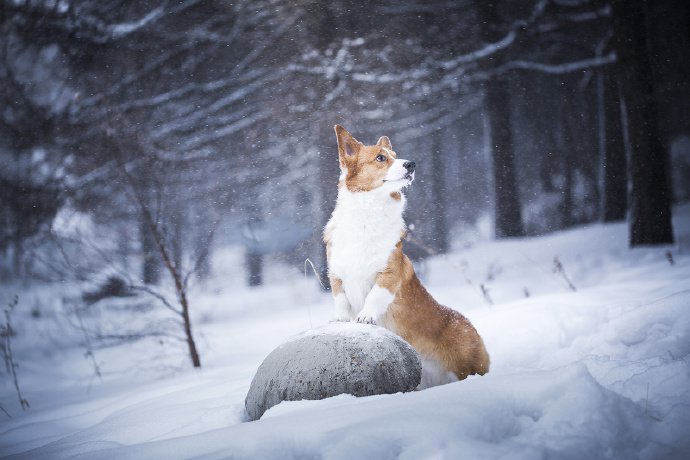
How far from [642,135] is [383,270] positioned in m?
3.80

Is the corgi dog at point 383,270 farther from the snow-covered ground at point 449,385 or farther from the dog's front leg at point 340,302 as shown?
the snow-covered ground at point 449,385

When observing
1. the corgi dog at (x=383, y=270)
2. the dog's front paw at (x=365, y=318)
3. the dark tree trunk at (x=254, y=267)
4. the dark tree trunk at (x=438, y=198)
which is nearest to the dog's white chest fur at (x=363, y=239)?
the corgi dog at (x=383, y=270)

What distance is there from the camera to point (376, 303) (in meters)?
1.93

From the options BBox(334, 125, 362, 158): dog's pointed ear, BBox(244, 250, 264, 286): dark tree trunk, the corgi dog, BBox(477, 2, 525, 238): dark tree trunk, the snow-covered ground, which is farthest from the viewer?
BBox(477, 2, 525, 238): dark tree trunk

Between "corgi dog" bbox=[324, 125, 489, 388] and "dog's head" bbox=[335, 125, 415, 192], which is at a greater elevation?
"dog's head" bbox=[335, 125, 415, 192]

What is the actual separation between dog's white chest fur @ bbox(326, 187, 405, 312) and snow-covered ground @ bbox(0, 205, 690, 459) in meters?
0.54

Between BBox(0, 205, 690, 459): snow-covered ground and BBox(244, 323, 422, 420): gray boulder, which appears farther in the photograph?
BBox(244, 323, 422, 420): gray boulder

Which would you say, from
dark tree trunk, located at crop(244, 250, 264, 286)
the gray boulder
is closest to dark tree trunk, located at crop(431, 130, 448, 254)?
dark tree trunk, located at crop(244, 250, 264, 286)

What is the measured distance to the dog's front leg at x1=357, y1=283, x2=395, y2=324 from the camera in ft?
6.23

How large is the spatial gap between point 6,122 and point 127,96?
4.45ft

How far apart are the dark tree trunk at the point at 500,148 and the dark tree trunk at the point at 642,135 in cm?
124

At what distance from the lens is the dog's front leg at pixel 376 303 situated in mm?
1900

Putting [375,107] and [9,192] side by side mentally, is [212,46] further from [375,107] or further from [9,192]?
[9,192]

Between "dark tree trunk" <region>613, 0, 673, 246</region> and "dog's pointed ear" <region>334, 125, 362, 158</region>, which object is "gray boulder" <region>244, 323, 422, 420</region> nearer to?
"dog's pointed ear" <region>334, 125, 362, 158</region>
